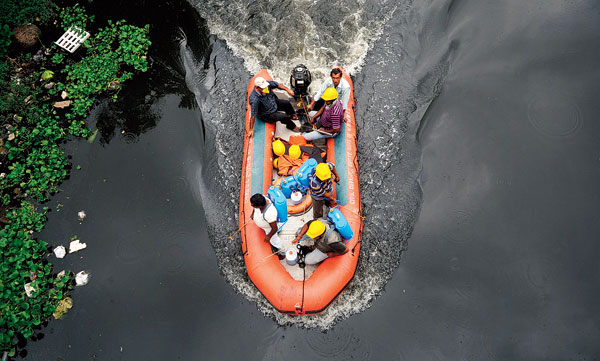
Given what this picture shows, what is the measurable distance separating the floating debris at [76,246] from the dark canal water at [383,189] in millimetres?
134

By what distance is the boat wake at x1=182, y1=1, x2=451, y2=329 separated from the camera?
6219 mm

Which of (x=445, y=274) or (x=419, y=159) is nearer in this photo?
(x=445, y=274)

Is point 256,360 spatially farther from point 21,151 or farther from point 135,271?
point 21,151

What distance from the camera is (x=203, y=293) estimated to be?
6109 mm

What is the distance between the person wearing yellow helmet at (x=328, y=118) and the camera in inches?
218

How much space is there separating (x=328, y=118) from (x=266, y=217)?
1923mm

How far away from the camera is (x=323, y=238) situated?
201 inches

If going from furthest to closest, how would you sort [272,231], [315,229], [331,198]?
[331,198], [272,231], [315,229]

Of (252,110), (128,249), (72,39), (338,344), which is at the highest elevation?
(72,39)

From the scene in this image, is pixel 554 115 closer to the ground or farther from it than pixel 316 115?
closer to the ground

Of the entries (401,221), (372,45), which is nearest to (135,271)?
(401,221)

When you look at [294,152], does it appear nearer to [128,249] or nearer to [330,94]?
[330,94]

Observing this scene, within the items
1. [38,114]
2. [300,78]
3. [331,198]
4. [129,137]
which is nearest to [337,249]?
[331,198]

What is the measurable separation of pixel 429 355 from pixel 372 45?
6054 mm
